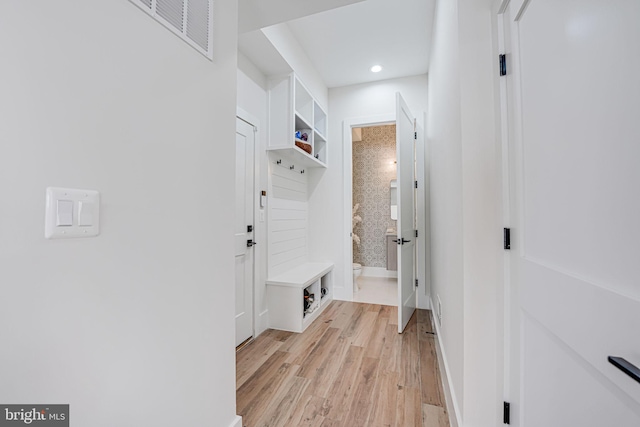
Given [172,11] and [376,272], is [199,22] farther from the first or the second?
[376,272]

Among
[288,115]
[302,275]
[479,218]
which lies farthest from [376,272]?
[479,218]

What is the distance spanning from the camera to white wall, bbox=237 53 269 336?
8.25 ft

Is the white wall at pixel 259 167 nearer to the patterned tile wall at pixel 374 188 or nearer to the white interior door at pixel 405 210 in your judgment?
the white interior door at pixel 405 210

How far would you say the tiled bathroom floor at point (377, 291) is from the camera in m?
3.66

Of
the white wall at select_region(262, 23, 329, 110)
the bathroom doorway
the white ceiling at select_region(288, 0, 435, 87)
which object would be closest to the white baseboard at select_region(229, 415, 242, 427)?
the white wall at select_region(262, 23, 329, 110)

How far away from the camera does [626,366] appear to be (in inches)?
21.3

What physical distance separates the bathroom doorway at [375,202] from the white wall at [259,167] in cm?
247

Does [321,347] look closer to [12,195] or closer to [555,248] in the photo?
[555,248]

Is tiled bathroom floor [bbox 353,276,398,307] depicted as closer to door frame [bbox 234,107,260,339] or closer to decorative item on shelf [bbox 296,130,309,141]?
door frame [bbox 234,107,260,339]

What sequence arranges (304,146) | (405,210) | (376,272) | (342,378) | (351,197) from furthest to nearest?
1. (376,272)
2. (351,197)
3. (304,146)
4. (405,210)
5. (342,378)

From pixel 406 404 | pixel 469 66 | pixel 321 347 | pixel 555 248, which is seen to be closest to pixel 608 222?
pixel 555 248

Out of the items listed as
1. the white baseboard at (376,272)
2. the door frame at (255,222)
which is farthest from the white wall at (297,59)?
the white baseboard at (376,272)

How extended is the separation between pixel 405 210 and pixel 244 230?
64.8 inches

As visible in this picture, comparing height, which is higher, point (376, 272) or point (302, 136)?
point (302, 136)
